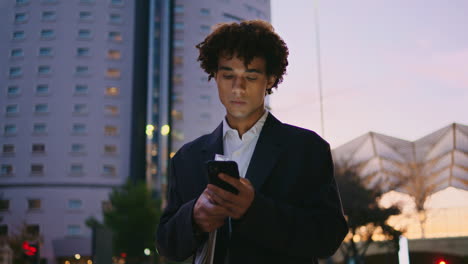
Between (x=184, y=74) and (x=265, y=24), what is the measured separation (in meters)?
65.3

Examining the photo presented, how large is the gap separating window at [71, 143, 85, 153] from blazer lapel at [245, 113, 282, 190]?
57493mm

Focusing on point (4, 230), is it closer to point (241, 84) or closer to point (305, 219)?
point (241, 84)

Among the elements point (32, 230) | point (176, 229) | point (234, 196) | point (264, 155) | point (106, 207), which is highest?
point (264, 155)

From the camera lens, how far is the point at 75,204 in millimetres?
56406

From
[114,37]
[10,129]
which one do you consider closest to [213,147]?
[114,37]

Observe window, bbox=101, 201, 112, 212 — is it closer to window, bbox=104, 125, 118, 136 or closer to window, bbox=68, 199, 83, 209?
window, bbox=68, 199, 83, 209

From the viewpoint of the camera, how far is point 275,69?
6.30ft

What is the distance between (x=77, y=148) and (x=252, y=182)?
2274 inches

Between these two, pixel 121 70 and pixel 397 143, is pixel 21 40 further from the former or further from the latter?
pixel 397 143

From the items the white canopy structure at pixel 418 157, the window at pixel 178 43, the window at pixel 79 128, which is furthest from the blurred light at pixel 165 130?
the white canopy structure at pixel 418 157

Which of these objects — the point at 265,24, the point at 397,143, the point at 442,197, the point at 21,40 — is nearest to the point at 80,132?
the point at 21,40

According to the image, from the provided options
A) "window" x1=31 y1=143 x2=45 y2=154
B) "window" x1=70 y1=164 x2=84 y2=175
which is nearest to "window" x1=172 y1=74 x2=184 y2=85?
"window" x1=70 y1=164 x2=84 y2=175

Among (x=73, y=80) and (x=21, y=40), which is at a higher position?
(x=21, y=40)

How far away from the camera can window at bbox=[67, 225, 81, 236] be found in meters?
55.1
